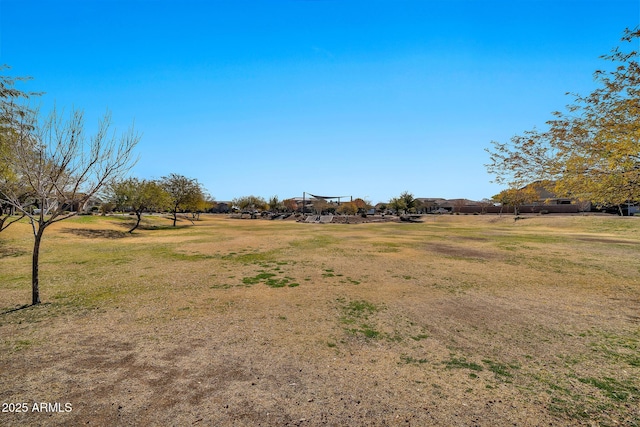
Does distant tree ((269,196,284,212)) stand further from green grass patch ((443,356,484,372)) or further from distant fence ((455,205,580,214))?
green grass patch ((443,356,484,372))

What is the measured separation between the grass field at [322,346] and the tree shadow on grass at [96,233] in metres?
16.9

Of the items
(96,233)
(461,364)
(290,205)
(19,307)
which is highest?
(290,205)

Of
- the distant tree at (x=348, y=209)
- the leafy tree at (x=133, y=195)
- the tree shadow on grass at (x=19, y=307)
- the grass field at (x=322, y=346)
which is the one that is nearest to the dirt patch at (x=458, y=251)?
the grass field at (x=322, y=346)

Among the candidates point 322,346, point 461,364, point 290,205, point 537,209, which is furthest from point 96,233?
point 290,205

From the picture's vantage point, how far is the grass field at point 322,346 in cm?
493

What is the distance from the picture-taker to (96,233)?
32656 millimetres

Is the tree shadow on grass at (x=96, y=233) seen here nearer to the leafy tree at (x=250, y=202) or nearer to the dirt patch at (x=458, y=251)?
the dirt patch at (x=458, y=251)

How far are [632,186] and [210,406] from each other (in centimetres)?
1176

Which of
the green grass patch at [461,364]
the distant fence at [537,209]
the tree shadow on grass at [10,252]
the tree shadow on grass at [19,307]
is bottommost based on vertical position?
the green grass patch at [461,364]

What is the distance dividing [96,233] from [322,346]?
35.5 m

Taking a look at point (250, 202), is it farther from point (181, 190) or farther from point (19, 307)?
point (19, 307)

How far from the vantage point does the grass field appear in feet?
16.2

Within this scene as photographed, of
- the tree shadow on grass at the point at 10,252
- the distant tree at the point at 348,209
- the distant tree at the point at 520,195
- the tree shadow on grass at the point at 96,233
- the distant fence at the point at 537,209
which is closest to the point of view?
the distant tree at the point at 520,195

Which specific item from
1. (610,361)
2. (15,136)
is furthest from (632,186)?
(15,136)
